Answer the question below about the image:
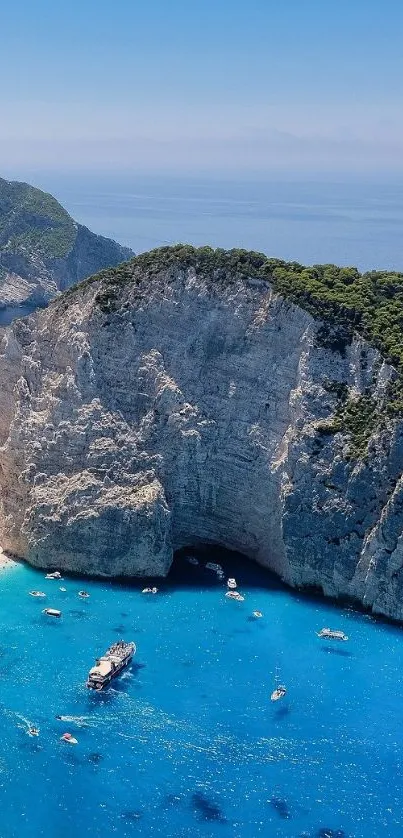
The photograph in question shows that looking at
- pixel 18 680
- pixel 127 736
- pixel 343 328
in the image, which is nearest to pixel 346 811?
pixel 127 736

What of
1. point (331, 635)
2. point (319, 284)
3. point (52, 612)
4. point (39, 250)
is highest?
point (39, 250)

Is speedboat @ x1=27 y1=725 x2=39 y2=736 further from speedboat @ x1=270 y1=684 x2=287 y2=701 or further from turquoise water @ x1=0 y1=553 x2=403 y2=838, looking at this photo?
speedboat @ x1=270 y1=684 x2=287 y2=701

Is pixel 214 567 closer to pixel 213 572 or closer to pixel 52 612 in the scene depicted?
pixel 213 572

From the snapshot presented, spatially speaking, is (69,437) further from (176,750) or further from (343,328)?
(176,750)

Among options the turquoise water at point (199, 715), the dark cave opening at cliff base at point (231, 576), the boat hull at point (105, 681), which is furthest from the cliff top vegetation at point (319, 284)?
the boat hull at point (105, 681)

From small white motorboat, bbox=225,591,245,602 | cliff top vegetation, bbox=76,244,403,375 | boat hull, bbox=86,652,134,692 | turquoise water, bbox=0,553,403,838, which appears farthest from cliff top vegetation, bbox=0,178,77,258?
boat hull, bbox=86,652,134,692

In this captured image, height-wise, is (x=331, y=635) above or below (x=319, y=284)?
below

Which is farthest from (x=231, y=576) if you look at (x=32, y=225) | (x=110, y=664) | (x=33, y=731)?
(x=32, y=225)
